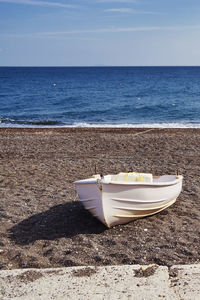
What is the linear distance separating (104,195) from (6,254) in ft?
6.76

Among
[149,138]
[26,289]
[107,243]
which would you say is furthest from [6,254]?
[149,138]

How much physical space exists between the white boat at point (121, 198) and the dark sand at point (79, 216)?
0.29 m

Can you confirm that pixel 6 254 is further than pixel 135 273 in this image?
Yes

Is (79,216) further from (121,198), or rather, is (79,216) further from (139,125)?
(139,125)

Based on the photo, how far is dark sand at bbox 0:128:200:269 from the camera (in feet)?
21.3

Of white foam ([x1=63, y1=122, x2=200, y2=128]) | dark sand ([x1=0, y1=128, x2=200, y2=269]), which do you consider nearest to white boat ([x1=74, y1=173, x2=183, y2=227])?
dark sand ([x1=0, y1=128, x2=200, y2=269])

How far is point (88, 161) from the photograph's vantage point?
13.3 meters

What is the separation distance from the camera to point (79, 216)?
8.35m

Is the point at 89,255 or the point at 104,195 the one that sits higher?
the point at 104,195

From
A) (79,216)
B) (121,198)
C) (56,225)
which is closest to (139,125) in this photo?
(79,216)

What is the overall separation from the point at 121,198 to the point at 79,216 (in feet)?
4.90

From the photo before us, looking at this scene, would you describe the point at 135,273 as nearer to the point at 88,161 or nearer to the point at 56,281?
the point at 56,281

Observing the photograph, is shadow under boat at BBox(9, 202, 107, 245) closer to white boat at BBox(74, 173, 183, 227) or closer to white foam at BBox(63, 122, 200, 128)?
white boat at BBox(74, 173, 183, 227)

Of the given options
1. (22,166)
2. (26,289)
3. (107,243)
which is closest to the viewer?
(26,289)
